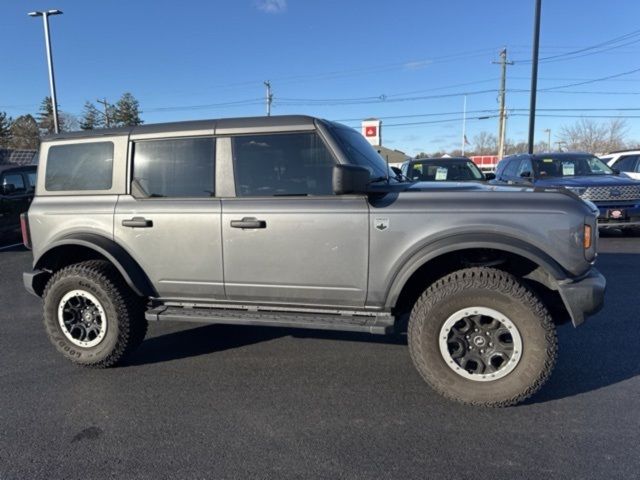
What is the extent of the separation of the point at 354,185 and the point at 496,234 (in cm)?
101

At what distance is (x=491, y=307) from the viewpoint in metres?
3.14

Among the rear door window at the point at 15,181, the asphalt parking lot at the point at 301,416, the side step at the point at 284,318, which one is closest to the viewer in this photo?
the asphalt parking lot at the point at 301,416

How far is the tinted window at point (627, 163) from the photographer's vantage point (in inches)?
492

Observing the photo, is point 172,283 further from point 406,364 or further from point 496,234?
point 496,234

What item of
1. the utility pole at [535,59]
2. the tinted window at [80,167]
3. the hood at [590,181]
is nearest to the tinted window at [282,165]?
the tinted window at [80,167]

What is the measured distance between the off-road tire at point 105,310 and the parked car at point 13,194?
7.55 meters

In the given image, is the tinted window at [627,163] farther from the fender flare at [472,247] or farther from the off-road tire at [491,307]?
the off-road tire at [491,307]

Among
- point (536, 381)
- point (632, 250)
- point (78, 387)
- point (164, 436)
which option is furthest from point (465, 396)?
point (632, 250)

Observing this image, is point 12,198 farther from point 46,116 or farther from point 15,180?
point 46,116

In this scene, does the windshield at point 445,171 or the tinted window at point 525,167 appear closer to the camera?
the windshield at point 445,171

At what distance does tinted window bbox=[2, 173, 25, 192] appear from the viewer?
34.8 feet

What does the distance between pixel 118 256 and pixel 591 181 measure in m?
8.92

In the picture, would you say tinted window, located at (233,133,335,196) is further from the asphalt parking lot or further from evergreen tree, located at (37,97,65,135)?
evergreen tree, located at (37,97,65,135)

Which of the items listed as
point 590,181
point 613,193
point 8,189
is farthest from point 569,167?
point 8,189
